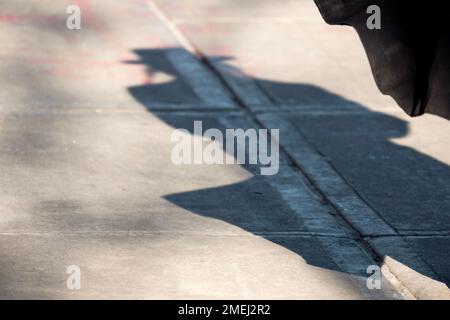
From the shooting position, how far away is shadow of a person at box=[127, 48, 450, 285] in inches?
261

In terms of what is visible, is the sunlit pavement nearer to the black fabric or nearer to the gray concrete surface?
the gray concrete surface

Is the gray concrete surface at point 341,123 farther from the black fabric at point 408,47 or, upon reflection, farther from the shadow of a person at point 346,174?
the black fabric at point 408,47

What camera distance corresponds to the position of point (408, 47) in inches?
222

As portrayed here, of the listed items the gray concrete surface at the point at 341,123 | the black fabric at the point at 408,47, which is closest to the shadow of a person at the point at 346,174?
the gray concrete surface at the point at 341,123

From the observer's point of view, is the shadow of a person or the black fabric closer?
the black fabric

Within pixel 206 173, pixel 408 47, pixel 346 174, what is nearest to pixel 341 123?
pixel 346 174

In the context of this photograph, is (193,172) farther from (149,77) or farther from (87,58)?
(87,58)

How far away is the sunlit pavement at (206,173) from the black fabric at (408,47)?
1004mm

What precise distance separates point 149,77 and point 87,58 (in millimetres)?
876

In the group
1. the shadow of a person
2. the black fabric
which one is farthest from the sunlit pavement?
the black fabric

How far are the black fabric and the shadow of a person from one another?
102cm

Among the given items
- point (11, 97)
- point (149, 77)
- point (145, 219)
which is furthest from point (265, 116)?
point (145, 219)

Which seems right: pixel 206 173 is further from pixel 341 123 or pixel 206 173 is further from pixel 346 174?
pixel 341 123

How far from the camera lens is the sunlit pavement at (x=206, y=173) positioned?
580 centimetres
